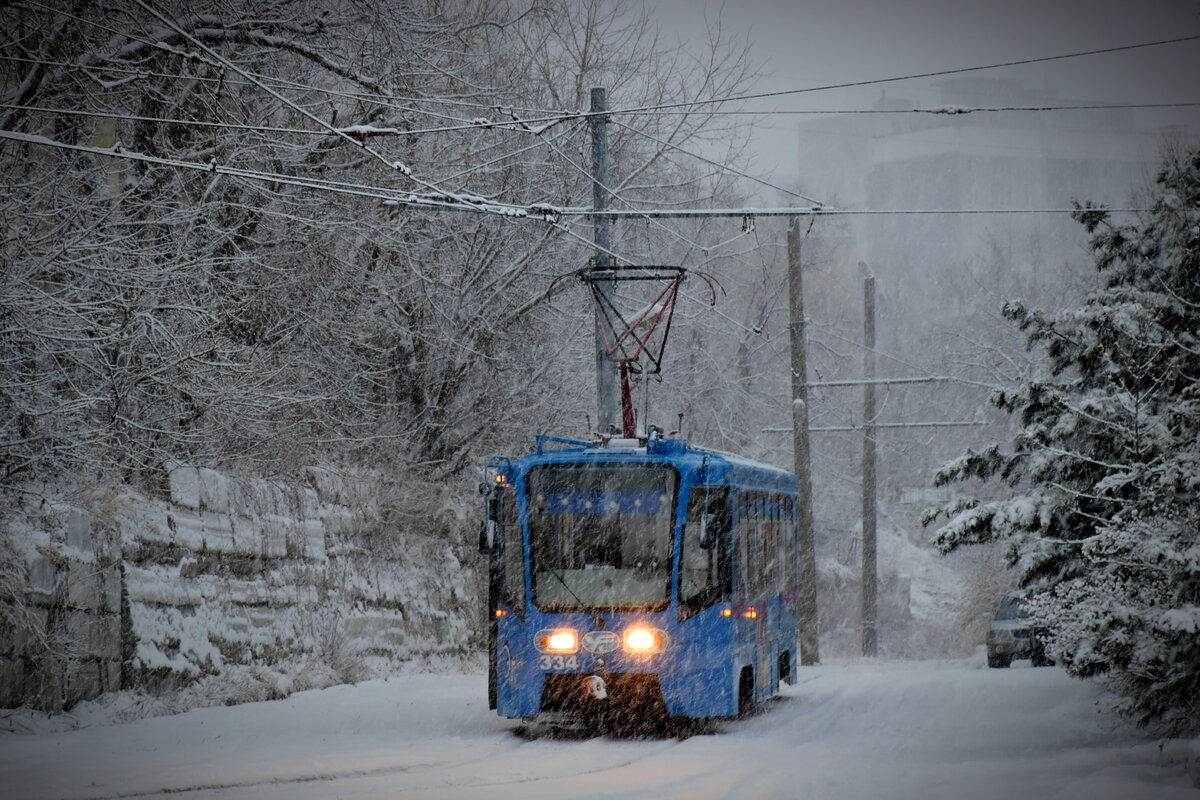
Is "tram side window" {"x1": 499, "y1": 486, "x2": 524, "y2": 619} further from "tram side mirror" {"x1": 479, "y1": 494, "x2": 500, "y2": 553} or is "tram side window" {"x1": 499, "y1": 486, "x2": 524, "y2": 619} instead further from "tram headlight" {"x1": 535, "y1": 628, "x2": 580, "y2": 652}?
"tram headlight" {"x1": 535, "y1": 628, "x2": 580, "y2": 652}

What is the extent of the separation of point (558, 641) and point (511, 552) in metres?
1.12

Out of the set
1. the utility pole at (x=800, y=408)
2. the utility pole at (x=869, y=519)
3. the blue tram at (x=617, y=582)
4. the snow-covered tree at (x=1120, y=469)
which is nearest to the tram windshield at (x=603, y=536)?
the blue tram at (x=617, y=582)

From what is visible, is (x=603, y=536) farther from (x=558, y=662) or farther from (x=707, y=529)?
(x=558, y=662)

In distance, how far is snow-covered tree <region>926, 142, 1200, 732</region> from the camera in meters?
11.1

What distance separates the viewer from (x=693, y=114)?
28.9 metres

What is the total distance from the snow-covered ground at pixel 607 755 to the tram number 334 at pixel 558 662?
28.1 inches

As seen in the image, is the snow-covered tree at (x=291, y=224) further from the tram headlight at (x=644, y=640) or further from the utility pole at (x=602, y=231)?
the tram headlight at (x=644, y=640)

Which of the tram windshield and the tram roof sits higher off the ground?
the tram roof

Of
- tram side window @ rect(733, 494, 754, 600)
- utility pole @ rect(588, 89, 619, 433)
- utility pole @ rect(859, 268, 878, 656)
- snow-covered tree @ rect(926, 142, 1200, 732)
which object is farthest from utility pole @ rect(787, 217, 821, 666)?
tram side window @ rect(733, 494, 754, 600)

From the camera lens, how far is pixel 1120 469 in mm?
12898

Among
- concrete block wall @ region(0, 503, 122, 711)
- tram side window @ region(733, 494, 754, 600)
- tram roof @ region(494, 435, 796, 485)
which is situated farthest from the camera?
tram side window @ region(733, 494, 754, 600)

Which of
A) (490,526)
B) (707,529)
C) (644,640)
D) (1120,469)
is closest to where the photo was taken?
(1120,469)

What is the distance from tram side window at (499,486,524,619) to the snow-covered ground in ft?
4.50

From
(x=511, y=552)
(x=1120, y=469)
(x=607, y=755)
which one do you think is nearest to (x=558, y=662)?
(x=511, y=552)
